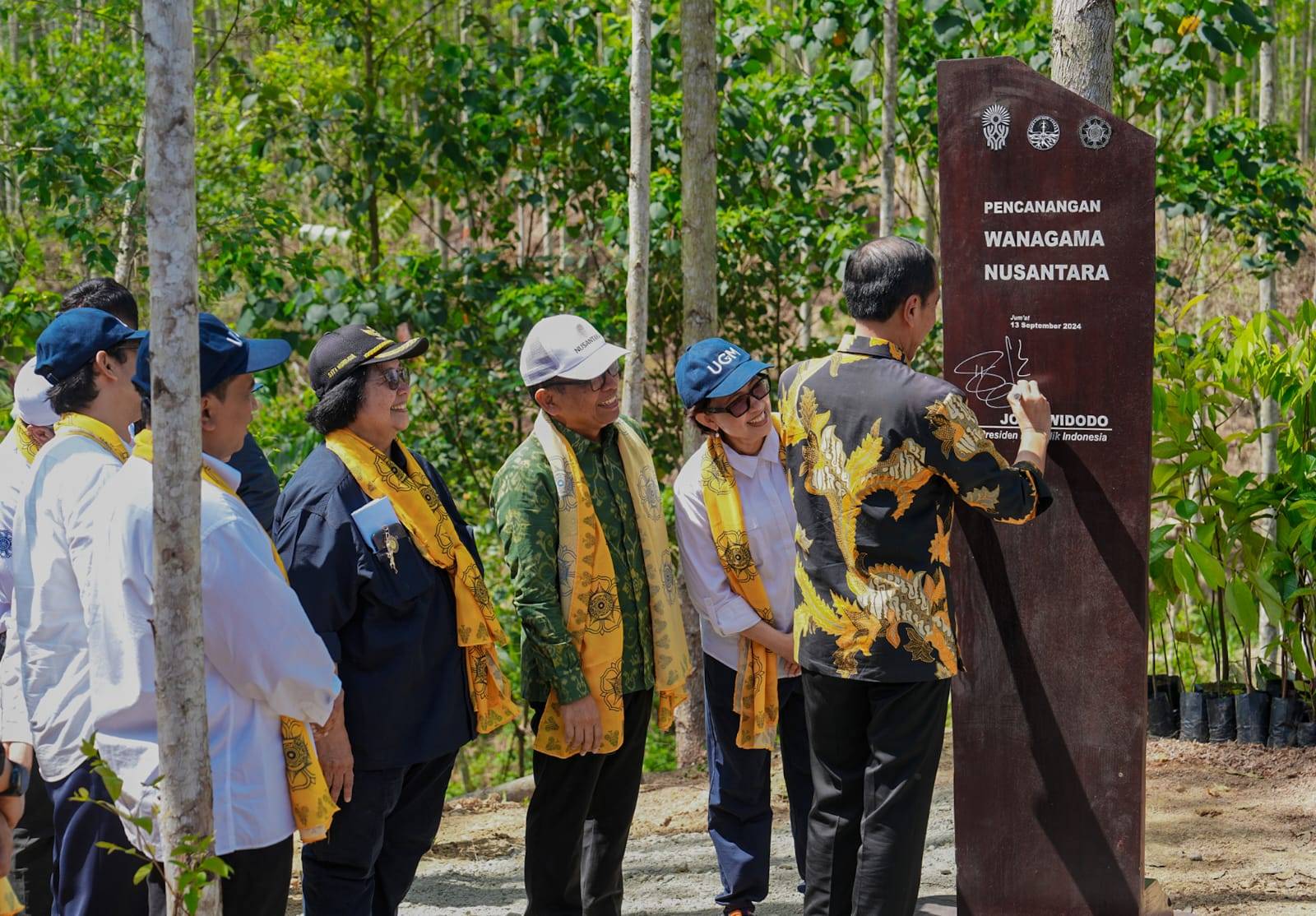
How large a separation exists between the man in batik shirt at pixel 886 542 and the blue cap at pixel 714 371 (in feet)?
0.79

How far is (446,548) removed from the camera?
10.8ft

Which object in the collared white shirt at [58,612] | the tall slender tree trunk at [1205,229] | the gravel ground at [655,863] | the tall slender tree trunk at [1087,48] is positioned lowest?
the gravel ground at [655,863]

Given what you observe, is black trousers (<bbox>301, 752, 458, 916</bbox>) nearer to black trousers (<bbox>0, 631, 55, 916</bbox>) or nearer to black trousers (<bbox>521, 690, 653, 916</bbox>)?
black trousers (<bbox>521, 690, 653, 916</bbox>)

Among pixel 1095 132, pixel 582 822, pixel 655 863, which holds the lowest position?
pixel 655 863

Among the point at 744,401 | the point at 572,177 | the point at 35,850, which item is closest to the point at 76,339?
the point at 35,850

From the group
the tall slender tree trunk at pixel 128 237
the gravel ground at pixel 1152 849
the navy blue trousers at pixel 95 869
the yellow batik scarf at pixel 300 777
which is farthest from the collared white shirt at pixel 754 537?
the tall slender tree trunk at pixel 128 237

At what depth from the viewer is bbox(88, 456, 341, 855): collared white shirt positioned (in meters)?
2.48

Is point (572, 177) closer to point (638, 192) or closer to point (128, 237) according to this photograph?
point (638, 192)

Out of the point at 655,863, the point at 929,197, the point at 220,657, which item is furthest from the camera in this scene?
the point at 929,197

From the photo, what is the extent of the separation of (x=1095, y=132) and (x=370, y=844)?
268cm

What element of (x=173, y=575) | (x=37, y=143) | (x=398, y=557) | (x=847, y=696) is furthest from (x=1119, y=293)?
(x=37, y=143)

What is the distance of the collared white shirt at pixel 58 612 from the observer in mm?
2896

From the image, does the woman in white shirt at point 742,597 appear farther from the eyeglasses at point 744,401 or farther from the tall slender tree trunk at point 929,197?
the tall slender tree trunk at point 929,197

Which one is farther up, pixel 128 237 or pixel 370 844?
pixel 128 237
